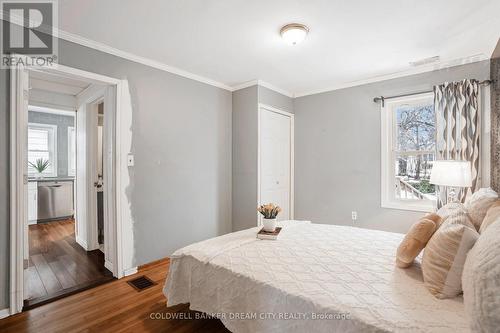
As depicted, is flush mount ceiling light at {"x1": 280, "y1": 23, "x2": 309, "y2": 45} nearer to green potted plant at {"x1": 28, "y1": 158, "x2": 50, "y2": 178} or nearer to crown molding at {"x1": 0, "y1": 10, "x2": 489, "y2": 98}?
crown molding at {"x1": 0, "y1": 10, "x2": 489, "y2": 98}

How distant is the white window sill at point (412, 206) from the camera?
3.16 meters

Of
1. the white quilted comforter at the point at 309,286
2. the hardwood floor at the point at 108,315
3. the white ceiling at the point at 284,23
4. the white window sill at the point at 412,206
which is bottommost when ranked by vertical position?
the hardwood floor at the point at 108,315

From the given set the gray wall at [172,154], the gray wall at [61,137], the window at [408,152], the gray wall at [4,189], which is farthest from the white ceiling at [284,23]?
the gray wall at [61,137]

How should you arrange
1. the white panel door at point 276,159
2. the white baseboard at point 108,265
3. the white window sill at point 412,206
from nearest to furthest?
the white baseboard at point 108,265, the white window sill at point 412,206, the white panel door at point 276,159

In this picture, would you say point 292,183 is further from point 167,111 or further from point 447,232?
point 447,232

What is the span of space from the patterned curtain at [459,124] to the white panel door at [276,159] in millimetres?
2093

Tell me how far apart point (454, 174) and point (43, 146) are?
7554 mm

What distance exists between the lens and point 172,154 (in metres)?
3.19

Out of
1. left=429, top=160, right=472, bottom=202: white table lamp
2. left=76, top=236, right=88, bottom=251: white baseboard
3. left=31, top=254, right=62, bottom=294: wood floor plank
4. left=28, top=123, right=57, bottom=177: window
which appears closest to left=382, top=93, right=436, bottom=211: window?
left=429, top=160, right=472, bottom=202: white table lamp

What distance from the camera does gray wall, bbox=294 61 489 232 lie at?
134 inches

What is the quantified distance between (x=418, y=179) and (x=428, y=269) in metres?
→ 2.43

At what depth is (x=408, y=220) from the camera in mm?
3271

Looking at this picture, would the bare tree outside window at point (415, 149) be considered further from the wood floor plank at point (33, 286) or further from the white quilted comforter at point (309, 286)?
the wood floor plank at point (33, 286)

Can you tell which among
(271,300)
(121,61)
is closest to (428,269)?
(271,300)
